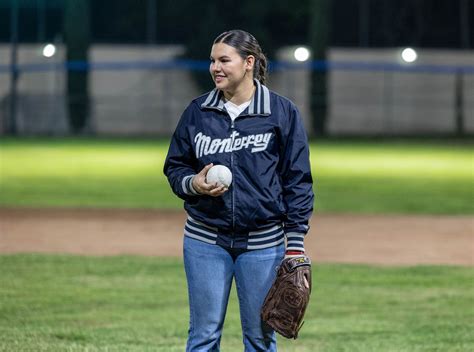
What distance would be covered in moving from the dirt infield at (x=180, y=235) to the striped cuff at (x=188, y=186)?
6.43 metres

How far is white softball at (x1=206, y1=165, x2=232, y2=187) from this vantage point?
457cm

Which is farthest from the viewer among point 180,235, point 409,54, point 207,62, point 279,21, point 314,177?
point 279,21

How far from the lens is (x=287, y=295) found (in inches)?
188

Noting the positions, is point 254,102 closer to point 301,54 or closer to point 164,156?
point 164,156

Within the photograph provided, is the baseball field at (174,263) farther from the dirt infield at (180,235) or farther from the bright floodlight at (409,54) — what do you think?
the bright floodlight at (409,54)

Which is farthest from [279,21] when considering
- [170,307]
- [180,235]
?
[170,307]

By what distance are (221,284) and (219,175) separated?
1.85 ft

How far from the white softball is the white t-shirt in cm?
31

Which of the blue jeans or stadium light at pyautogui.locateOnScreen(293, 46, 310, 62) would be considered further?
stadium light at pyautogui.locateOnScreen(293, 46, 310, 62)

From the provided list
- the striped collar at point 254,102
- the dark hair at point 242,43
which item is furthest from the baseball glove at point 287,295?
the dark hair at point 242,43

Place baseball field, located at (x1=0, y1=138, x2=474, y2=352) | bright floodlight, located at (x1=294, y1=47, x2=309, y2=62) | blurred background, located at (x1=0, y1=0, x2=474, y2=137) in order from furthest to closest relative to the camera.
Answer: bright floodlight, located at (x1=294, y1=47, x2=309, y2=62) → blurred background, located at (x1=0, y1=0, x2=474, y2=137) → baseball field, located at (x1=0, y1=138, x2=474, y2=352)

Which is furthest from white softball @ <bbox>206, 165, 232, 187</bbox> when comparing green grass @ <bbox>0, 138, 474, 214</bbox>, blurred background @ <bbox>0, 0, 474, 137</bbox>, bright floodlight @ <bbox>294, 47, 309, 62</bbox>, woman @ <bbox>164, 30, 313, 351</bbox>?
bright floodlight @ <bbox>294, 47, 309, 62</bbox>

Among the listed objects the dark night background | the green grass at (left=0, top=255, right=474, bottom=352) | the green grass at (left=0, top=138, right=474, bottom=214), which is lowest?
the green grass at (left=0, top=138, right=474, bottom=214)

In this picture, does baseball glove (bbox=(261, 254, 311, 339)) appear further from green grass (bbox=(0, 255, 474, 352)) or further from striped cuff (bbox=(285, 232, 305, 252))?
green grass (bbox=(0, 255, 474, 352))
